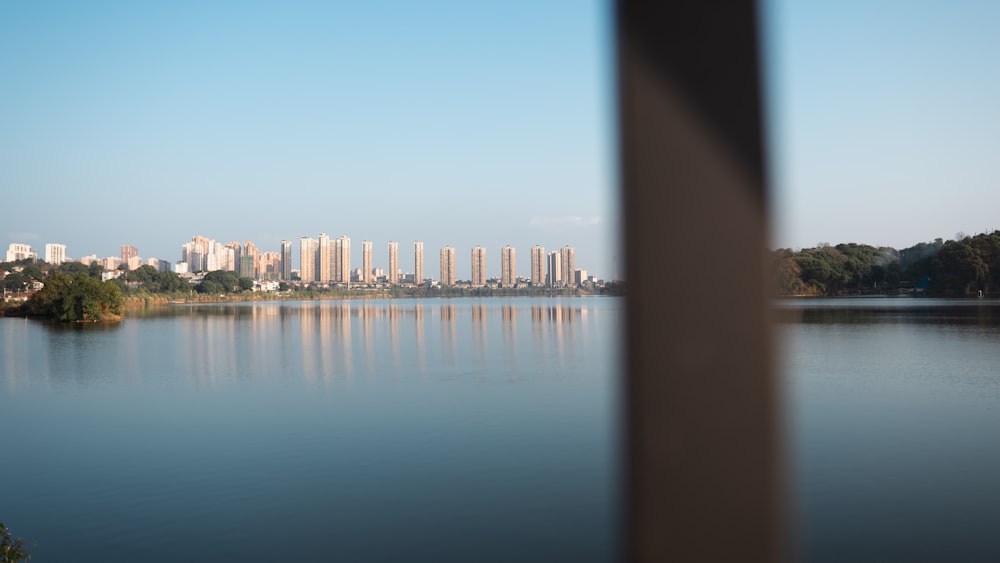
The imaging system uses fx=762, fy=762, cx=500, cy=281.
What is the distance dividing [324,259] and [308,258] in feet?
12.9

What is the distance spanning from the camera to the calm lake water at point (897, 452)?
750cm

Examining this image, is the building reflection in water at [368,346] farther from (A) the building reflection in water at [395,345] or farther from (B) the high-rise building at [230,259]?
(B) the high-rise building at [230,259]

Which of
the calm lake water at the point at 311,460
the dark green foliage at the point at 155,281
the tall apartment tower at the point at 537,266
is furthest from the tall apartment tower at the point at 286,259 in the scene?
the calm lake water at the point at 311,460

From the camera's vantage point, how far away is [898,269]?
6681 centimetres

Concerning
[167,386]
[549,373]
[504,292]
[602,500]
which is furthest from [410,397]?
[504,292]

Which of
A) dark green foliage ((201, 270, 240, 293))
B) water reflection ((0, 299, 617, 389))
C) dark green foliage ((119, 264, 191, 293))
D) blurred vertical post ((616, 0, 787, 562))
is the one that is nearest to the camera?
blurred vertical post ((616, 0, 787, 562))

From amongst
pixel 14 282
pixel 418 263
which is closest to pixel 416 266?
pixel 418 263

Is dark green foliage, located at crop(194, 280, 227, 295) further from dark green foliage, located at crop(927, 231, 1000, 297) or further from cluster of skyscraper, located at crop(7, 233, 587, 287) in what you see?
dark green foliage, located at crop(927, 231, 1000, 297)

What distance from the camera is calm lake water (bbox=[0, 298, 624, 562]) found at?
7.80 m

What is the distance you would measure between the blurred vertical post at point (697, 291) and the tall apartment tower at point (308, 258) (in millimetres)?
151453

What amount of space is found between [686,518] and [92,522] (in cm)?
932

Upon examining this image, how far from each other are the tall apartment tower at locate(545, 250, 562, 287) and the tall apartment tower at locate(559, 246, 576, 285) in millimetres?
873

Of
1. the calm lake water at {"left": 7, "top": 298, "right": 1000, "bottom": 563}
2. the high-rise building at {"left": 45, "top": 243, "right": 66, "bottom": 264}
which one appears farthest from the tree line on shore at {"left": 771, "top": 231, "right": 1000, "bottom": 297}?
the high-rise building at {"left": 45, "top": 243, "right": 66, "bottom": 264}

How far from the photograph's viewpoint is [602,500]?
8914 millimetres
